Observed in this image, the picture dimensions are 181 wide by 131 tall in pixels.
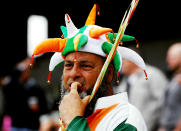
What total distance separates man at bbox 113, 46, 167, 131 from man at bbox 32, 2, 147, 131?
2.44 meters

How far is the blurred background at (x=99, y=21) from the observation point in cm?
834

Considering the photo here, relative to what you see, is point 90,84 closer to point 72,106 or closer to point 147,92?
point 72,106

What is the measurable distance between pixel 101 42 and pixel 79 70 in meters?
0.26

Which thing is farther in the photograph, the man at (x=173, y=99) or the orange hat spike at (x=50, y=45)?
the man at (x=173, y=99)

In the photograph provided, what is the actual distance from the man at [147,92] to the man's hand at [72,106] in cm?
278

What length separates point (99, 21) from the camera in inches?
314

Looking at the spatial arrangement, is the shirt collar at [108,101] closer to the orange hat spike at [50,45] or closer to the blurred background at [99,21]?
the orange hat spike at [50,45]

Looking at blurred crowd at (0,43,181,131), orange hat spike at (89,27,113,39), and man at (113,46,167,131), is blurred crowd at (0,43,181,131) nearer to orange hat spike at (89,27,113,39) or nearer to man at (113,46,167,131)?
man at (113,46,167,131)

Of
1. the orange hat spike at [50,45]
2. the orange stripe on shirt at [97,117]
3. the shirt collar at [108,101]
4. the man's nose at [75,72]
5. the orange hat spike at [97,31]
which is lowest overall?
the orange stripe on shirt at [97,117]

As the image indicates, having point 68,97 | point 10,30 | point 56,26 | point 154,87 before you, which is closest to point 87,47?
point 68,97

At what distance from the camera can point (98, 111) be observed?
2637 mm

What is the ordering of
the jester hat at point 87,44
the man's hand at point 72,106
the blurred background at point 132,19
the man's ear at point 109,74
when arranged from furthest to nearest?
the blurred background at point 132,19, the man's ear at point 109,74, the jester hat at point 87,44, the man's hand at point 72,106

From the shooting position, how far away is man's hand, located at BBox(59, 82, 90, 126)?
2439 millimetres

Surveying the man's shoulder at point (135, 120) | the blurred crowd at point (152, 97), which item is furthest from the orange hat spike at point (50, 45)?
the blurred crowd at point (152, 97)
